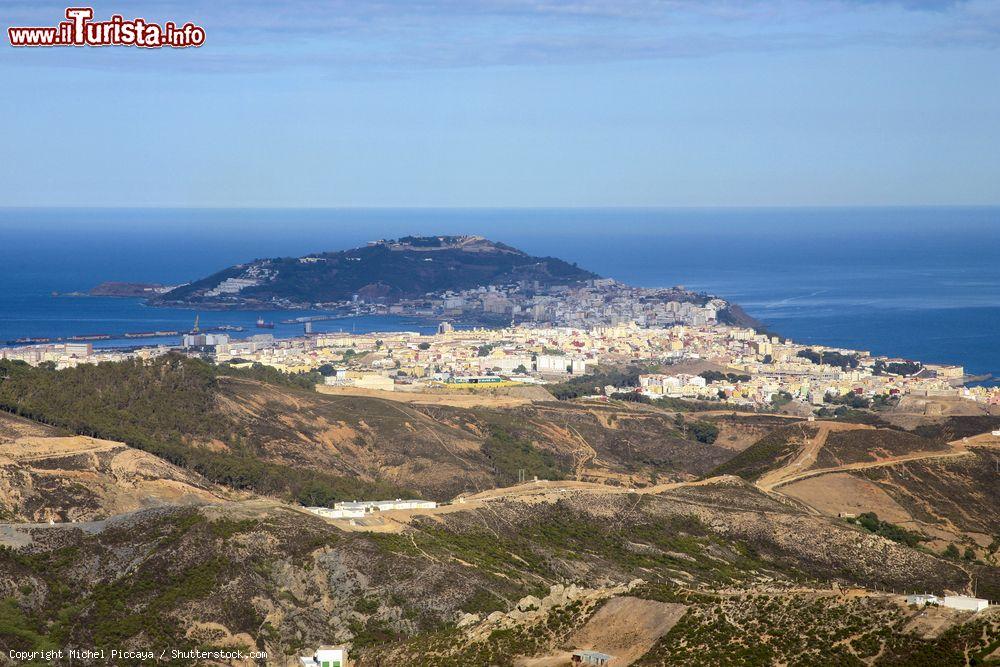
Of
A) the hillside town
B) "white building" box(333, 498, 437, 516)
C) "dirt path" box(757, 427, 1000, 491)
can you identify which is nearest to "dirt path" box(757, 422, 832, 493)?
"dirt path" box(757, 427, 1000, 491)

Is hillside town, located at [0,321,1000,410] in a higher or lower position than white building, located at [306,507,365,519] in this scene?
lower

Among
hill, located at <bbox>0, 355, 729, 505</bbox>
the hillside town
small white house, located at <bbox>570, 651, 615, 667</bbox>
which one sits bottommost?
the hillside town

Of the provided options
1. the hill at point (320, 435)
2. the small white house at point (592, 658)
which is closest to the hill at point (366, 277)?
the hill at point (320, 435)

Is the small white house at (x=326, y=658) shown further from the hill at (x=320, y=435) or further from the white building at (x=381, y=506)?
the hill at (x=320, y=435)

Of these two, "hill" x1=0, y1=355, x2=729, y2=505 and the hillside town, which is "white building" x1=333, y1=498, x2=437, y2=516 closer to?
"hill" x1=0, y1=355, x2=729, y2=505

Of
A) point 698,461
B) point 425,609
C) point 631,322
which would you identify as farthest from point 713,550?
point 631,322

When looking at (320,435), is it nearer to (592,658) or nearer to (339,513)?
(339,513)

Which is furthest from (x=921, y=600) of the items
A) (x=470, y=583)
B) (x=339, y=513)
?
(x=339, y=513)

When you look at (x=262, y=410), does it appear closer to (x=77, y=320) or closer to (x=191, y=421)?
(x=191, y=421)
